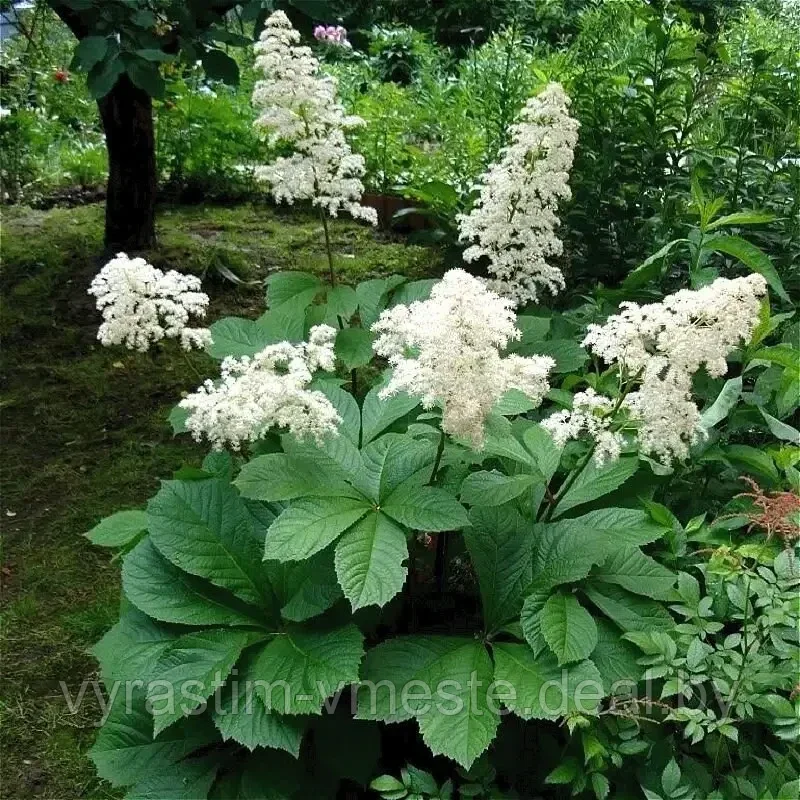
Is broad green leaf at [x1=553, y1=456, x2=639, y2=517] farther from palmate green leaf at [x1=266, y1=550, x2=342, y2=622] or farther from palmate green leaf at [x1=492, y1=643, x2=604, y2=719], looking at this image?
palmate green leaf at [x1=266, y1=550, x2=342, y2=622]

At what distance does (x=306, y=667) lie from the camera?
157 centimetres

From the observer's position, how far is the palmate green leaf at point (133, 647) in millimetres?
1675

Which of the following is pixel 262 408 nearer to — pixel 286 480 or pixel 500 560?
pixel 286 480

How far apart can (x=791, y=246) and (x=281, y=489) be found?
195 cm

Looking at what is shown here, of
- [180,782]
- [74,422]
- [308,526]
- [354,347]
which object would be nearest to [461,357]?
[308,526]

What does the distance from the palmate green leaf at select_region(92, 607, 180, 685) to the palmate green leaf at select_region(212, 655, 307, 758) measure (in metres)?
0.18

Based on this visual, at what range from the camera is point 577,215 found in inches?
117

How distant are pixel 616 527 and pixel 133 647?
3.49 ft

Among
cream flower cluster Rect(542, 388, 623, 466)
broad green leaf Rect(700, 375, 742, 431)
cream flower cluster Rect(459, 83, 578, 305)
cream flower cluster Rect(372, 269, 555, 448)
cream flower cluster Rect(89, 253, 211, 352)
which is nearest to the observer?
cream flower cluster Rect(372, 269, 555, 448)

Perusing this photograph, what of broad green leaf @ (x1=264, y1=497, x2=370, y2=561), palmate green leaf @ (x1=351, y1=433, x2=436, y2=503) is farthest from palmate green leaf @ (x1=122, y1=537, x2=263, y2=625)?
palmate green leaf @ (x1=351, y1=433, x2=436, y2=503)

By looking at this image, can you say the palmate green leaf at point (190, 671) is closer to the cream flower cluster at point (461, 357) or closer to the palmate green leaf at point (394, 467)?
the palmate green leaf at point (394, 467)

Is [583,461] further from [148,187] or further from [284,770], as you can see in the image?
[148,187]

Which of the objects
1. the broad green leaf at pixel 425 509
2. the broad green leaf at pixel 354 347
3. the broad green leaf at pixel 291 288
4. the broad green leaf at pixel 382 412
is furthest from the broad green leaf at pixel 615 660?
the broad green leaf at pixel 291 288

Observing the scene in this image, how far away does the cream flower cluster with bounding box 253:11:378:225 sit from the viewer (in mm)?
2182
